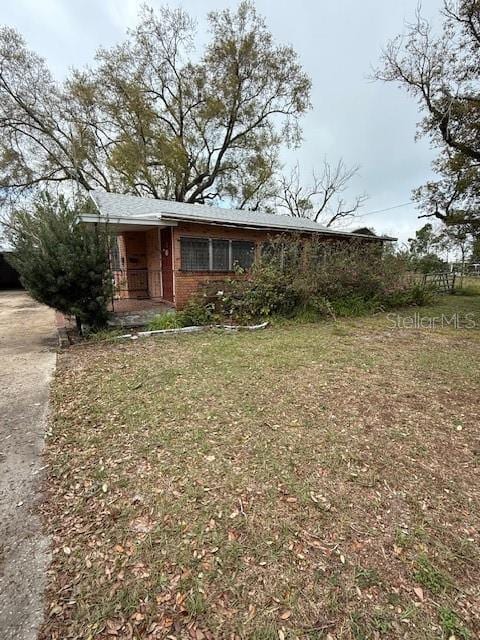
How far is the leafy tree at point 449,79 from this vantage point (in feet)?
32.2

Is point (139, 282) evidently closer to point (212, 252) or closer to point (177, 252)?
point (177, 252)

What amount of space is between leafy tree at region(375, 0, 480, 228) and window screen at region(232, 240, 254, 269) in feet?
25.9

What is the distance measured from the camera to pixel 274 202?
86.4 ft

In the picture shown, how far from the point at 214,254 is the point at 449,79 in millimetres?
10325

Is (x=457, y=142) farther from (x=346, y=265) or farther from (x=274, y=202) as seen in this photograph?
(x=274, y=202)

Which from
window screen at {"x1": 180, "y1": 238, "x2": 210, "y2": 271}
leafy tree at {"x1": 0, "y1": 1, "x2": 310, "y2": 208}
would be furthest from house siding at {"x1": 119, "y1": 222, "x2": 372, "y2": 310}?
leafy tree at {"x1": 0, "y1": 1, "x2": 310, "y2": 208}

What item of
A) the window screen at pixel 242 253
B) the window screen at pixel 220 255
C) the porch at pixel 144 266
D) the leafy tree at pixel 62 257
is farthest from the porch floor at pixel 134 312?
the window screen at pixel 242 253

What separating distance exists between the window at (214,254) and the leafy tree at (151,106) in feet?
38.3

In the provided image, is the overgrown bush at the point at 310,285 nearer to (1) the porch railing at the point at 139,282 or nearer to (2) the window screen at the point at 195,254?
(2) the window screen at the point at 195,254

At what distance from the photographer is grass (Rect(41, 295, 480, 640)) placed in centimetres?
150

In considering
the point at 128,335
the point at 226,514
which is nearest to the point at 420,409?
the point at 226,514

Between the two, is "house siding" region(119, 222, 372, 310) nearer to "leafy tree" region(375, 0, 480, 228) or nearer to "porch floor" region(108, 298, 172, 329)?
"porch floor" region(108, 298, 172, 329)

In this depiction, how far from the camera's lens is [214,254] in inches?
364

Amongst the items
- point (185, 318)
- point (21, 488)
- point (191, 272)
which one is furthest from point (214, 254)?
point (21, 488)
